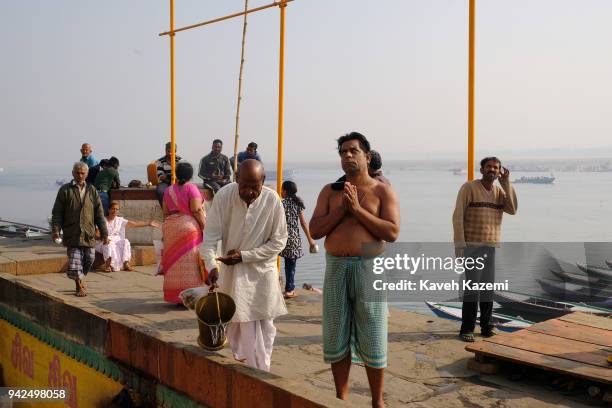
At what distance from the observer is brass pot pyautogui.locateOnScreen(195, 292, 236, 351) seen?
4223 mm

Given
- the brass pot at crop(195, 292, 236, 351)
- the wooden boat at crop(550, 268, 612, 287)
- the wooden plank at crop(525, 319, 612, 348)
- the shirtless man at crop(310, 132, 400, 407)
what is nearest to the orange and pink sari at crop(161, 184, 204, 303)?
the brass pot at crop(195, 292, 236, 351)

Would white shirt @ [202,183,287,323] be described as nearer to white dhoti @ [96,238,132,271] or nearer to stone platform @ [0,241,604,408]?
stone platform @ [0,241,604,408]

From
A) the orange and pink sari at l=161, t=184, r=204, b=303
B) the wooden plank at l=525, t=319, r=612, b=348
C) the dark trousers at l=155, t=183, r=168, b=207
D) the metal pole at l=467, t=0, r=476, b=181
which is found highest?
the metal pole at l=467, t=0, r=476, b=181

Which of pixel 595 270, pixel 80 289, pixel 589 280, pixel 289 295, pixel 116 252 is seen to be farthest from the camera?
pixel 595 270

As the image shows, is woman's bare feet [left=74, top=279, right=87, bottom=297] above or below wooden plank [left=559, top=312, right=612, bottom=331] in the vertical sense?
below

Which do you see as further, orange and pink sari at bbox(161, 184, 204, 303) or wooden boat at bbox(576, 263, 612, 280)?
wooden boat at bbox(576, 263, 612, 280)

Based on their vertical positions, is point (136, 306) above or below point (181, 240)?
below

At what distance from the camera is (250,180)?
4.26 metres

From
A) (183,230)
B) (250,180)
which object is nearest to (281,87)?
(183,230)

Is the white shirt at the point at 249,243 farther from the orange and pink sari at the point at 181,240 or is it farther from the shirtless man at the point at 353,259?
the orange and pink sari at the point at 181,240

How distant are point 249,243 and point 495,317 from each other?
12.5 meters

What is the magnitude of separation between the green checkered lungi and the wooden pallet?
1291 mm

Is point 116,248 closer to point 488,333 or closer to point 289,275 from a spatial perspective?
point 289,275

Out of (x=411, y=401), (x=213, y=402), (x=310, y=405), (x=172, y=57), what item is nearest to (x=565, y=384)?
(x=411, y=401)
